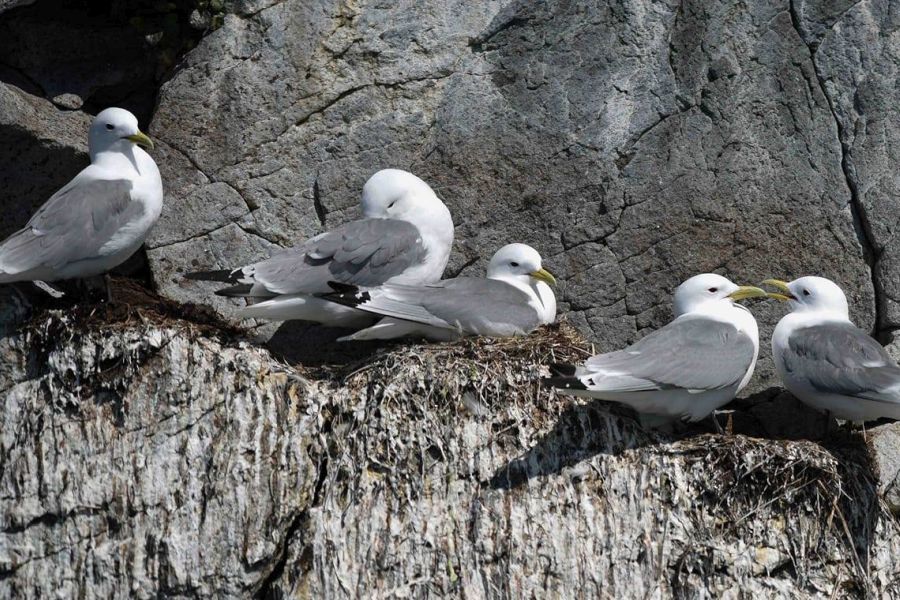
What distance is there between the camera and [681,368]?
5211 mm

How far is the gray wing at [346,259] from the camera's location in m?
5.63

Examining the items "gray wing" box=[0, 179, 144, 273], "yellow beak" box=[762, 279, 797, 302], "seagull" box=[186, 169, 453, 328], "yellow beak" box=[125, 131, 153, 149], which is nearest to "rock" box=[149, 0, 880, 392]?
"yellow beak" box=[762, 279, 797, 302]

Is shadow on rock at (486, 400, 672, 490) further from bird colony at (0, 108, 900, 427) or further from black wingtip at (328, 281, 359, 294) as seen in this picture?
black wingtip at (328, 281, 359, 294)

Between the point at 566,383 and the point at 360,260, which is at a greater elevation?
the point at 360,260

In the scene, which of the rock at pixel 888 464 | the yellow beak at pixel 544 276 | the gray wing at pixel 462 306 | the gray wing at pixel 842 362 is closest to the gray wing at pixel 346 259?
the gray wing at pixel 462 306

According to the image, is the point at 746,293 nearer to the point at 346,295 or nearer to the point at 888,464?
the point at 888,464

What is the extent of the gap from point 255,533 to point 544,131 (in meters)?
2.33

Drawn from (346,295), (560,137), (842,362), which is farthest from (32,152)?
(842,362)

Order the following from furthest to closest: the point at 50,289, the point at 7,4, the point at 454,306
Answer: the point at 7,4 → the point at 50,289 → the point at 454,306

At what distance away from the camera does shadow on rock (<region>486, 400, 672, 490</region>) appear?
5168 millimetres

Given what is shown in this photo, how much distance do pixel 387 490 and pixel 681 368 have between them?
1.20m

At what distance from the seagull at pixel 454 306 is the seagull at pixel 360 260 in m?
0.10

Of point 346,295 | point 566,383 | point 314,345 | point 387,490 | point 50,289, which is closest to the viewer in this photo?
point 566,383

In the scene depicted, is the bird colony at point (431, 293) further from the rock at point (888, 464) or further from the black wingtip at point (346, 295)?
the rock at point (888, 464)
